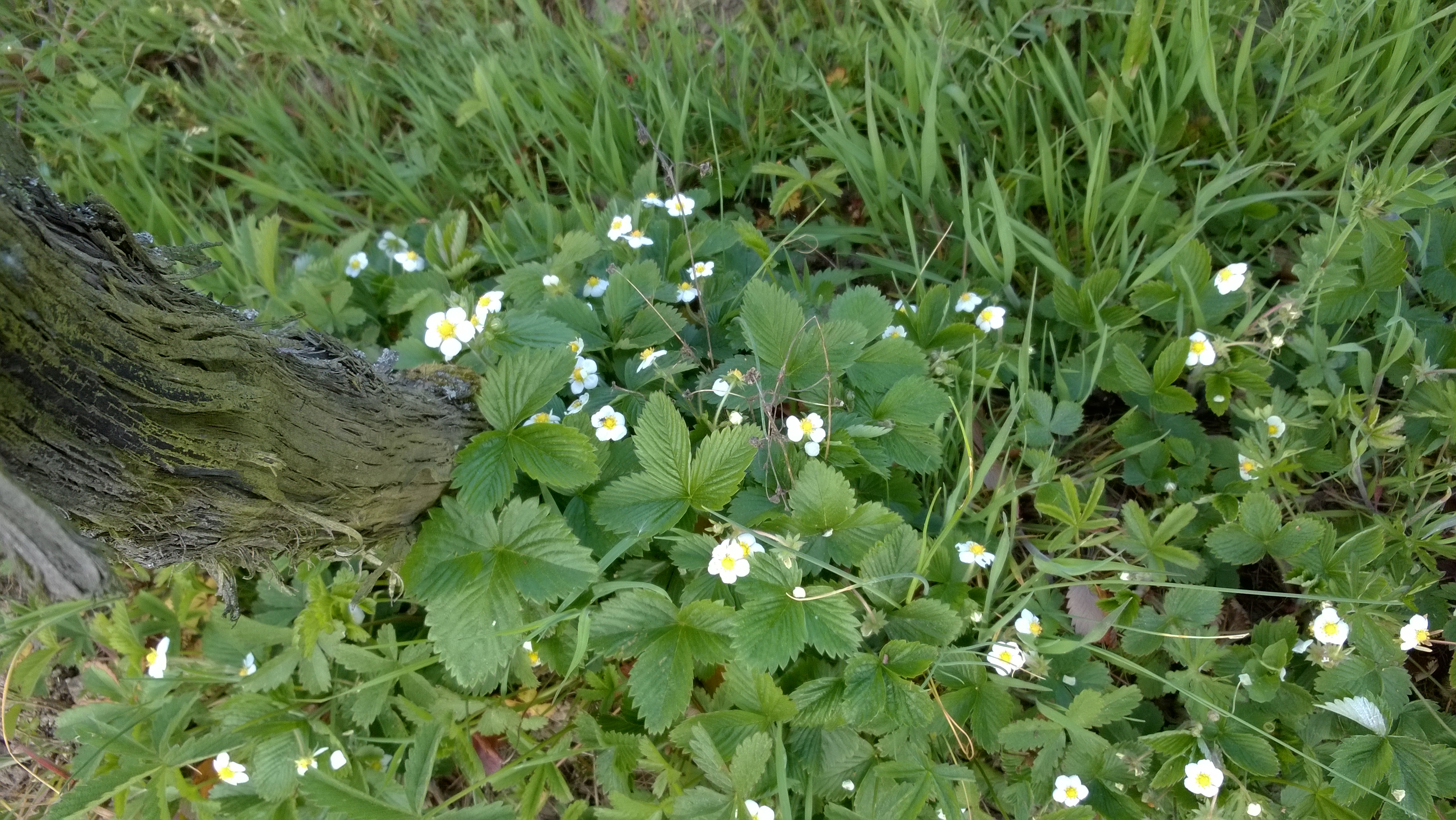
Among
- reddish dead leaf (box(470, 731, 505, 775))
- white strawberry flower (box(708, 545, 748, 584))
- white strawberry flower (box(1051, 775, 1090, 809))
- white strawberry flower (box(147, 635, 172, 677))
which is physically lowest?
reddish dead leaf (box(470, 731, 505, 775))

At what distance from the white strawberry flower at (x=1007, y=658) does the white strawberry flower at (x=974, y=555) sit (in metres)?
0.18

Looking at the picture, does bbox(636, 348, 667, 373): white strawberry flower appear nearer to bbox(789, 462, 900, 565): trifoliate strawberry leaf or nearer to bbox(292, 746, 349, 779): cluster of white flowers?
bbox(789, 462, 900, 565): trifoliate strawberry leaf

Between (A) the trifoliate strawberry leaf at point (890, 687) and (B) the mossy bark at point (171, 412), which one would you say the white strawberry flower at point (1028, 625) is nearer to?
(A) the trifoliate strawberry leaf at point (890, 687)

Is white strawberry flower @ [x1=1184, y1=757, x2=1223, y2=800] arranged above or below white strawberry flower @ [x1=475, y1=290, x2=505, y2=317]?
below

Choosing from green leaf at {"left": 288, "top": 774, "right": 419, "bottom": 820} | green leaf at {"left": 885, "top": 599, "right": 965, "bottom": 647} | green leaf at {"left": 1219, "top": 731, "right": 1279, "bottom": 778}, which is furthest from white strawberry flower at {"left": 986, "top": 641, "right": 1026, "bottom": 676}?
green leaf at {"left": 288, "top": 774, "right": 419, "bottom": 820}

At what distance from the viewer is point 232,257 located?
2549mm

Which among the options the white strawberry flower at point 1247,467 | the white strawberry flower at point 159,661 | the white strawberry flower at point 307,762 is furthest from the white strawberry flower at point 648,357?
the white strawberry flower at point 159,661

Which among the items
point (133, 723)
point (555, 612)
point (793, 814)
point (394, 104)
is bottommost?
point (793, 814)

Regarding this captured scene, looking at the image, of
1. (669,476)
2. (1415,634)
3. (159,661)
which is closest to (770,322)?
(669,476)

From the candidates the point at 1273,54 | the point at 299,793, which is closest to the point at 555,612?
the point at 299,793

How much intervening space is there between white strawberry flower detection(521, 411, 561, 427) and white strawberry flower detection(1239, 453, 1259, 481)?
1.46 m

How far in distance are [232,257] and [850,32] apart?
2.12 metres

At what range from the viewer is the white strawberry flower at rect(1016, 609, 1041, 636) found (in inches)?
62.0

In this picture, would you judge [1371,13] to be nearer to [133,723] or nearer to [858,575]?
[858,575]
